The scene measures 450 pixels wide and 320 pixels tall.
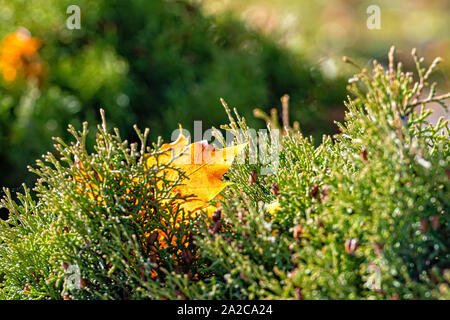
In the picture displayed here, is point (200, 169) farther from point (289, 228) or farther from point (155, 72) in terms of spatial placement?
point (155, 72)

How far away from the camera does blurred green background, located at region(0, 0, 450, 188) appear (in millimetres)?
2814

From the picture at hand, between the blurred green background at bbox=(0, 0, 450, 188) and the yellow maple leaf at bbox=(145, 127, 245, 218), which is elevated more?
the blurred green background at bbox=(0, 0, 450, 188)

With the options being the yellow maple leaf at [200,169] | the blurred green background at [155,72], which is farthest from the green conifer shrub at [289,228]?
the blurred green background at [155,72]

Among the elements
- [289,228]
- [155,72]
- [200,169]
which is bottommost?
[289,228]

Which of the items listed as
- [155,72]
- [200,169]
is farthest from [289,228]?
[155,72]

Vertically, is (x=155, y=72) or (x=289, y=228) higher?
(x=155, y=72)

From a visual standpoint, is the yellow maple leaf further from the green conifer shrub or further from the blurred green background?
the blurred green background

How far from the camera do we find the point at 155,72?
3.32 m

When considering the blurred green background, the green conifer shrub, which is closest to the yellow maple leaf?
the green conifer shrub

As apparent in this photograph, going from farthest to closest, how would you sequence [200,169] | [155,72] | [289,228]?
[155,72]
[200,169]
[289,228]

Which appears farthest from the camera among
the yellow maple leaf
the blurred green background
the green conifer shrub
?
the blurred green background

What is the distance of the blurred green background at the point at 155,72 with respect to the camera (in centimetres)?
281
